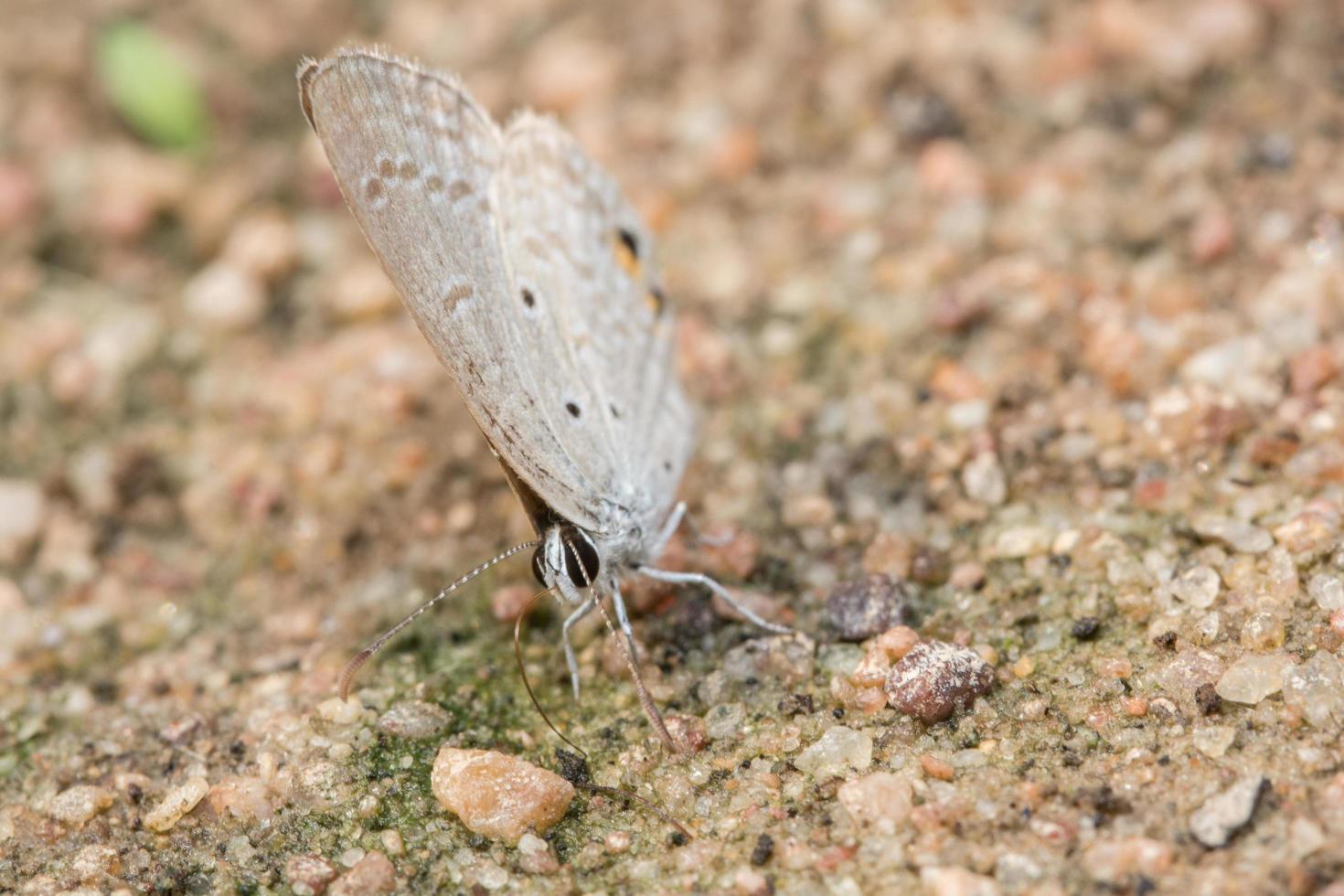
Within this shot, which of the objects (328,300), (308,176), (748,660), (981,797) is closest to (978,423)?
(748,660)

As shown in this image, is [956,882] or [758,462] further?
[758,462]

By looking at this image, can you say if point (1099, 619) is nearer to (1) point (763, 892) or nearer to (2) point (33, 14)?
(1) point (763, 892)

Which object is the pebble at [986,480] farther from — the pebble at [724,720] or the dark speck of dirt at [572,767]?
the dark speck of dirt at [572,767]

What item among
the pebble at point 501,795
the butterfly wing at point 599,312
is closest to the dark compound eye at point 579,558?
the butterfly wing at point 599,312

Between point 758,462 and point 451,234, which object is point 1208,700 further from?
point 451,234

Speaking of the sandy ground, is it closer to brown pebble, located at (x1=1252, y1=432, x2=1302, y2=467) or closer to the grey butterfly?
brown pebble, located at (x1=1252, y1=432, x2=1302, y2=467)

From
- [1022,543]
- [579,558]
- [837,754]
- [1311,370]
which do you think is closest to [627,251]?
[579,558]
